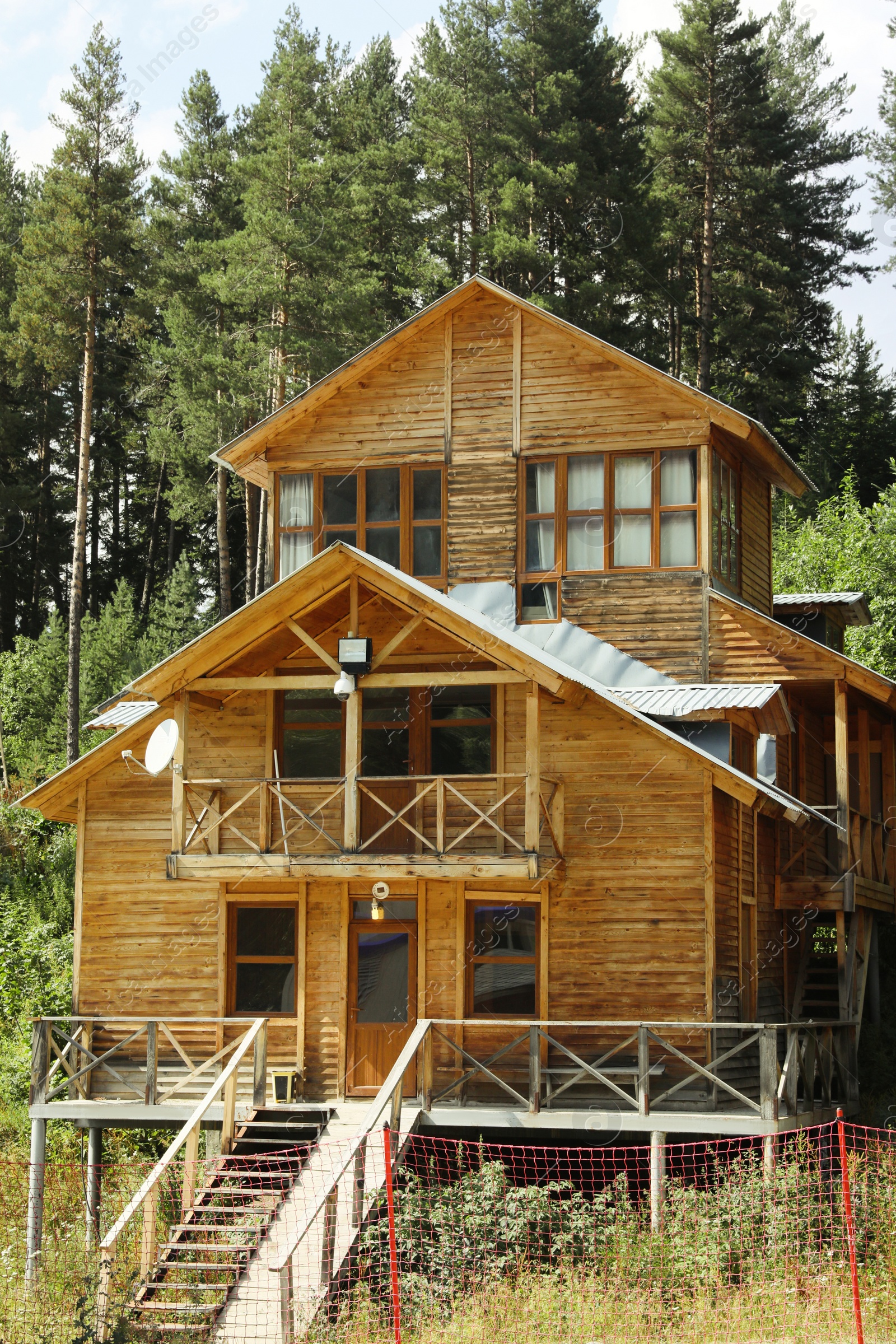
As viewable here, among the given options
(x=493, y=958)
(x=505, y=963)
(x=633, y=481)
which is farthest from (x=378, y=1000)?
(x=633, y=481)

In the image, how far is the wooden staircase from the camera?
42.7ft

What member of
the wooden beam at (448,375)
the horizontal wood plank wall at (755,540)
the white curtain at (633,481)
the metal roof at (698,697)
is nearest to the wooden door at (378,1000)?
the metal roof at (698,697)

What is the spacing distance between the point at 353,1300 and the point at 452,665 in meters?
8.10

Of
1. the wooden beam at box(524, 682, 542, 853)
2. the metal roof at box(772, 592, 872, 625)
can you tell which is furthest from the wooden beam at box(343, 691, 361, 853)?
the metal roof at box(772, 592, 872, 625)

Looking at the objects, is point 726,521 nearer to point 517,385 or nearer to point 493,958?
point 517,385

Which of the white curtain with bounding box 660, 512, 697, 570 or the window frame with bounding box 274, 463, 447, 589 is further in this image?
the window frame with bounding box 274, 463, 447, 589

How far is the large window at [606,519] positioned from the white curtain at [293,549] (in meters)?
3.19

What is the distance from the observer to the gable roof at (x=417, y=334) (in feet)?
65.0

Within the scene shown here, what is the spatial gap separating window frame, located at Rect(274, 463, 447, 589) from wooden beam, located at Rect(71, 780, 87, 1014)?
4.44m

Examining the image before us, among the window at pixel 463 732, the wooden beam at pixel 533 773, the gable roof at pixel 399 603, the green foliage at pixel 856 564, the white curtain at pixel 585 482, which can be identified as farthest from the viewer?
the green foliage at pixel 856 564

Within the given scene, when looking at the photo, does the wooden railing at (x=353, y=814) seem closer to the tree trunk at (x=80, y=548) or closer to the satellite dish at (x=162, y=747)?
the satellite dish at (x=162, y=747)

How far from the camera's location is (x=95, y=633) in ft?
124

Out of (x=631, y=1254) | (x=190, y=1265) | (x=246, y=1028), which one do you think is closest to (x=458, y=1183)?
(x=631, y=1254)

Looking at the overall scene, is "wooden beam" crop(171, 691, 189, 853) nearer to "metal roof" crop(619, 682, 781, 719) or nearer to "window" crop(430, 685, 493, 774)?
"window" crop(430, 685, 493, 774)
